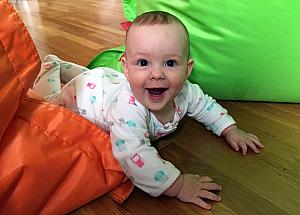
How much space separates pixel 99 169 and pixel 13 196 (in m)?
0.14

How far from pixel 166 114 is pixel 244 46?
25cm

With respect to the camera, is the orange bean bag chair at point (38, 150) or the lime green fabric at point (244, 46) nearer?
the orange bean bag chair at point (38, 150)

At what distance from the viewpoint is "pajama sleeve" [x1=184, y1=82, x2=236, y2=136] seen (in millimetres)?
699

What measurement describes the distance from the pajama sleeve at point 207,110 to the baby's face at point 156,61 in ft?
0.43

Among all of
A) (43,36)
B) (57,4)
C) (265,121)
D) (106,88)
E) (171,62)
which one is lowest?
(57,4)

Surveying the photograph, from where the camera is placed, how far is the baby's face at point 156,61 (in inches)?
21.1

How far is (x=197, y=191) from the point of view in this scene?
0.57 m

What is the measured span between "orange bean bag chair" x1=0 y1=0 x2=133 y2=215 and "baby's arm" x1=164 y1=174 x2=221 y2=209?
8 centimetres

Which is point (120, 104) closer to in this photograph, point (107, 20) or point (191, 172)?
point (191, 172)

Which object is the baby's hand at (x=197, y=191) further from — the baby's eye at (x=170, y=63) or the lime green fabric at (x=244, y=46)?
Answer: the lime green fabric at (x=244, y=46)

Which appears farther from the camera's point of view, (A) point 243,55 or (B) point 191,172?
(A) point 243,55

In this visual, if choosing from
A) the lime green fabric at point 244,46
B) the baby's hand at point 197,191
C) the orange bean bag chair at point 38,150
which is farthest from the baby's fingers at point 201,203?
the lime green fabric at point 244,46

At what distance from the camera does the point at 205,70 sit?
79 cm

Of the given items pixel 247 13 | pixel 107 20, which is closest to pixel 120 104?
pixel 247 13
